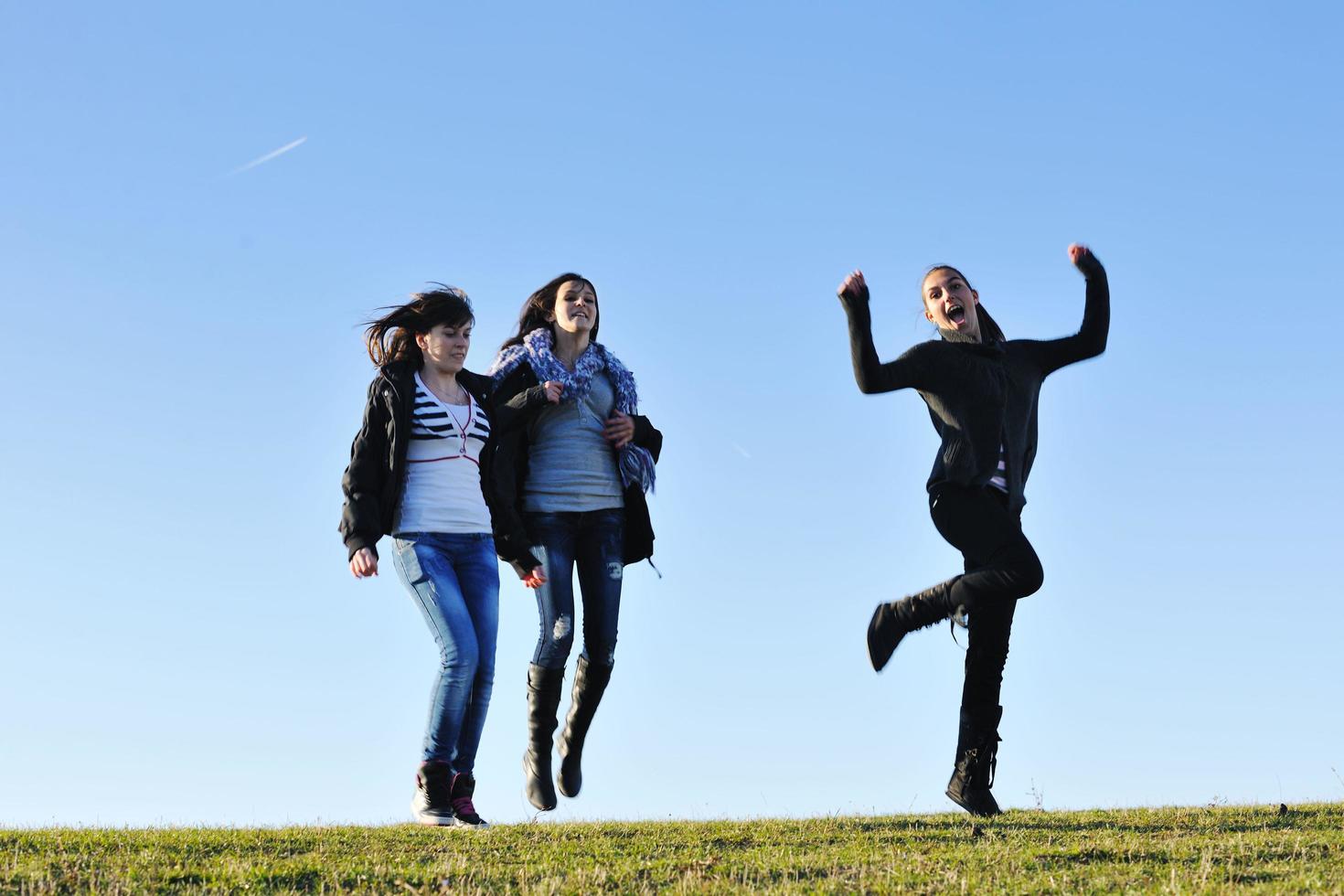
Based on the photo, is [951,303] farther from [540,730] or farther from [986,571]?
[540,730]

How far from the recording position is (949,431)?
8.79 metres

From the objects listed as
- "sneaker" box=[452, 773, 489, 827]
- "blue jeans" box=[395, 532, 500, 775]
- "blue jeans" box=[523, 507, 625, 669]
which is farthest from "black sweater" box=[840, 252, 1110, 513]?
"sneaker" box=[452, 773, 489, 827]

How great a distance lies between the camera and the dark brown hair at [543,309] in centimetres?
949

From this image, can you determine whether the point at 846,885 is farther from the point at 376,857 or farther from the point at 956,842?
the point at 376,857

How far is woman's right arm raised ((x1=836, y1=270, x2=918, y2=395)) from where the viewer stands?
8523mm

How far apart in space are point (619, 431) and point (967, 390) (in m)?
2.20

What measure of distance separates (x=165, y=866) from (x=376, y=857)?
106 centimetres

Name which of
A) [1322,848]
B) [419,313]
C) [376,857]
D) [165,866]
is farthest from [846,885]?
[419,313]

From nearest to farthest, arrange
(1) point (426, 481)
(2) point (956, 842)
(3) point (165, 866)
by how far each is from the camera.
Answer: (3) point (165, 866) < (2) point (956, 842) < (1) point (426, 481)

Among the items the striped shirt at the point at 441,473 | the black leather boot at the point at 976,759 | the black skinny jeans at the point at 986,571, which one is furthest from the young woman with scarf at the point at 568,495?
the black leather boot at the point at 976,759

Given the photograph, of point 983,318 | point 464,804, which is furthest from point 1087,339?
point 464,804

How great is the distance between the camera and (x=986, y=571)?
845 centimetres

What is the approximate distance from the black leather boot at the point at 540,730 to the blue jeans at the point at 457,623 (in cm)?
71

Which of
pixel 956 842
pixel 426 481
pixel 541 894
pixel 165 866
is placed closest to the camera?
pixel 541 894
